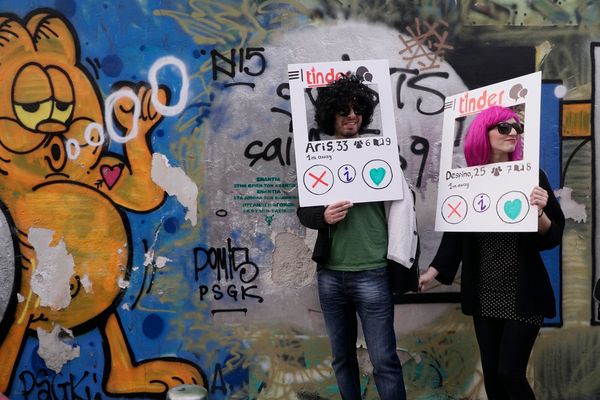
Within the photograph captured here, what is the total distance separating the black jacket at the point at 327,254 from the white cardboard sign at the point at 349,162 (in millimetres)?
62

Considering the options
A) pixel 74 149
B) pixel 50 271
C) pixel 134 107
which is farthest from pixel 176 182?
pixel 50 271

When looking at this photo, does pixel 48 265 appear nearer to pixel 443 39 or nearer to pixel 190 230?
pixel 190 230

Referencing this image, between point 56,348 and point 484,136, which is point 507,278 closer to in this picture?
point 484,136

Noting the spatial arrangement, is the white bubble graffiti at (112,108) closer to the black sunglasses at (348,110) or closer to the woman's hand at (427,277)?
the black sunglasses at (348,110)

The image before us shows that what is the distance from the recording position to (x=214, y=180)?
405cm

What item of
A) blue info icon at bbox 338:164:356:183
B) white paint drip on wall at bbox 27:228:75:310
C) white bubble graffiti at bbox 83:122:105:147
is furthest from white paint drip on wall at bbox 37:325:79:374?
blue info icon at bbox 338:164:356:183

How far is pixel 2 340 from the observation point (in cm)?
405

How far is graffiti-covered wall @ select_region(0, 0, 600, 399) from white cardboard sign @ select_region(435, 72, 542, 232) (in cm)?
71

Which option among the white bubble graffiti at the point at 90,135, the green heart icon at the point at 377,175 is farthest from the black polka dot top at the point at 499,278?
the white bubble graffiti at the point at 90,135

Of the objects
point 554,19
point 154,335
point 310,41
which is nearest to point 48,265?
point 154,335

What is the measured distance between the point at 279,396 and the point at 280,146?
1.69 meters

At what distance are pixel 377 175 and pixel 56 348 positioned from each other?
2.47 m

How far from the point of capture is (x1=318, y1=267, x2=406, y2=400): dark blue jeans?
328 cm

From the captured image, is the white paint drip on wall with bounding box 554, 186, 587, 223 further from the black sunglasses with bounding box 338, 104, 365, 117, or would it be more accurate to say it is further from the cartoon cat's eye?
the cartoon cat's eye
